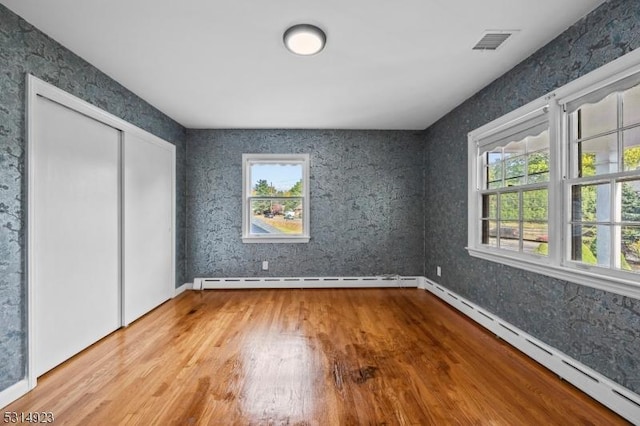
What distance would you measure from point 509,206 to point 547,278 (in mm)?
823

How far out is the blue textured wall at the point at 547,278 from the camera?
5.57 ft

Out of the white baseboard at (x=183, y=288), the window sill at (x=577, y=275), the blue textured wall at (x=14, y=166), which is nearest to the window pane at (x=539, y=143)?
the window sill at (x=577, y=275)

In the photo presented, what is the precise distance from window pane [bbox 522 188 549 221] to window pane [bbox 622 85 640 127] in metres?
0.71

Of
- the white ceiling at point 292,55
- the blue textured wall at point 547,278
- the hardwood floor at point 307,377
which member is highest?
the white ceiling at point 292,55

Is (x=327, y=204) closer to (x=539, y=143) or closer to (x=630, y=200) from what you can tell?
(x=539, y=143)

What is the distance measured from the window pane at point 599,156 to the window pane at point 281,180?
328 cm

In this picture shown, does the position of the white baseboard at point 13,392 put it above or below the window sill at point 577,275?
below

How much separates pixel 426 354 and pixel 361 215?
241 cm

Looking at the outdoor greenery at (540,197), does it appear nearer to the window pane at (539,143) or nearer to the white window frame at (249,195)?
the window pane at (539,143)

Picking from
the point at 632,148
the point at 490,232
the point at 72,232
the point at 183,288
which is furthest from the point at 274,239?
the point at 632,148

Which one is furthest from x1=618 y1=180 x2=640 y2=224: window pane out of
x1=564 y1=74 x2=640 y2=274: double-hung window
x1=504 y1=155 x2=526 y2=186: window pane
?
x1=504 y1=155 x2=526 y2=186: window pane

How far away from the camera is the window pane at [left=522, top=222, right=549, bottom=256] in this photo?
2.39 metres

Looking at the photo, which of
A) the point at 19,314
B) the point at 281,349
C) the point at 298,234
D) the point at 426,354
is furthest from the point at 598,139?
the point at 19,314

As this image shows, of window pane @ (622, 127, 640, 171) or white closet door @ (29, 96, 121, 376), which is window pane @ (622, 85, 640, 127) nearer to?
window pane @ (622, 127, 640, 171)
